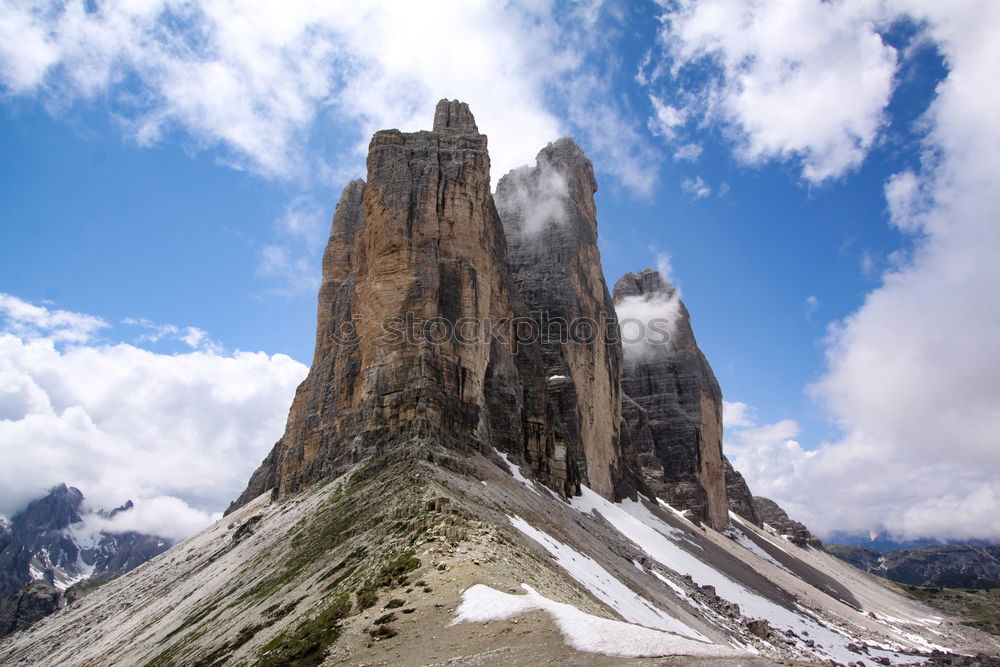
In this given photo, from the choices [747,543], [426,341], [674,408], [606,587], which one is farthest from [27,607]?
[747,543]

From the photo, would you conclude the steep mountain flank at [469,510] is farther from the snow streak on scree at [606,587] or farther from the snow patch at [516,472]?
the snow patch at [516,472]

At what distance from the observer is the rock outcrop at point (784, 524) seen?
127000 mm

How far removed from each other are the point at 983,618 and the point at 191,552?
107 metres

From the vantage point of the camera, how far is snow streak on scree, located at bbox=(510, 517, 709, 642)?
24.6 meters

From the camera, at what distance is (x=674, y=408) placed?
4085 inches

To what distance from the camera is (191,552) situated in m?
55.2

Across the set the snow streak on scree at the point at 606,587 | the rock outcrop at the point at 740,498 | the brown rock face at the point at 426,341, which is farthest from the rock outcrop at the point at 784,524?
the snow streak on scree at the point at 606,587

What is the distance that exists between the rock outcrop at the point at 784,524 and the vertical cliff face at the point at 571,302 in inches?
2528

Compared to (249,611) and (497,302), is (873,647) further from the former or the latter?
(249,611)

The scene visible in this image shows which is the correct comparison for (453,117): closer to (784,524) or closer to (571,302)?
(571,302)

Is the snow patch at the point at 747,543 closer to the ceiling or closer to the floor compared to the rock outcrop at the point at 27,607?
closer to the ceiling

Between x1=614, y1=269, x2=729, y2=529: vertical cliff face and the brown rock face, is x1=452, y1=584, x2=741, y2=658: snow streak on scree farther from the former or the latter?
x1=614, y1=269, x2=729, y2=529: vertical cliff face

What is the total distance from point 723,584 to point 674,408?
50229mm

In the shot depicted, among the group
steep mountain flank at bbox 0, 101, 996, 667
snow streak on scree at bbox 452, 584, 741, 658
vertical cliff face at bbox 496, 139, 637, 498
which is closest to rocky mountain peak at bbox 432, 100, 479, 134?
steep mountain flank at bbox 0, 101, 996, 667
